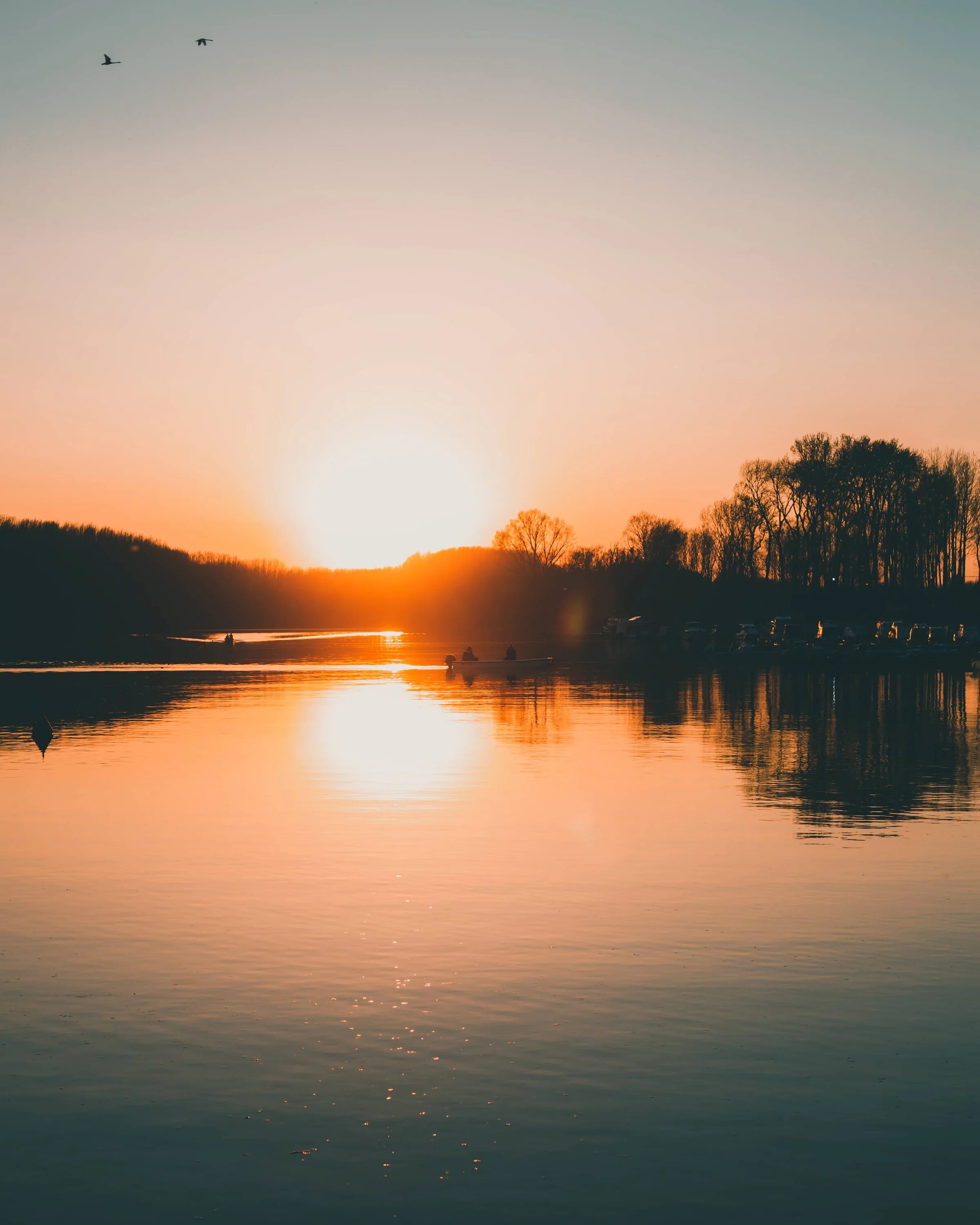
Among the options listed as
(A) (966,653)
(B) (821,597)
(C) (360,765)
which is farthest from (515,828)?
(B) (821,597)

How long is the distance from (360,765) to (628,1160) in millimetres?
27957

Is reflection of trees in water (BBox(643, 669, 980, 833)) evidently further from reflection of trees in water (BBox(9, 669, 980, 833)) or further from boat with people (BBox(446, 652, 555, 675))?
boat with people (BBox(446, 652, 555, 675))

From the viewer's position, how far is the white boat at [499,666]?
96.3 metres

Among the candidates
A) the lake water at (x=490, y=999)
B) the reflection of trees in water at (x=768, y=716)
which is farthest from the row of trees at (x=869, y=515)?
the lake water at (x=490, y=999)

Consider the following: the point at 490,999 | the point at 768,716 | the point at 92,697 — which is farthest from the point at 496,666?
the point at 490,999

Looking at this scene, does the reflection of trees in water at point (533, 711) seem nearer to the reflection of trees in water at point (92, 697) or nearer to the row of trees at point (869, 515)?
the reflection of trees in water at point (92, 697)

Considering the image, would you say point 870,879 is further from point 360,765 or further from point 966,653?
point 966,653

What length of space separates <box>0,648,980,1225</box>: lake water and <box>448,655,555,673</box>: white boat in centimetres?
6172

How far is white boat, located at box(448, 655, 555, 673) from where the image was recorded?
9631 cm

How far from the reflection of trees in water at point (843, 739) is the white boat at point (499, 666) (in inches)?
759

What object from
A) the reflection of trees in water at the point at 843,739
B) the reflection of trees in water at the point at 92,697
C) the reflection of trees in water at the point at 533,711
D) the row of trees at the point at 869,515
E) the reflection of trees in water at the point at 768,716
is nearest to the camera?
the reflection of trees in water at the point at 843,739

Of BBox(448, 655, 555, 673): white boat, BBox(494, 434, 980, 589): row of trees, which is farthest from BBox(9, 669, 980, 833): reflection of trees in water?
BBox(494, 434, 980, 589): row of trees

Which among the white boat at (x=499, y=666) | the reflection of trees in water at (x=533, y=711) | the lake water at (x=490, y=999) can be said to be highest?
the white boat at (x=499, y=666)

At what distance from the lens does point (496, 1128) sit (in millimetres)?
10945
